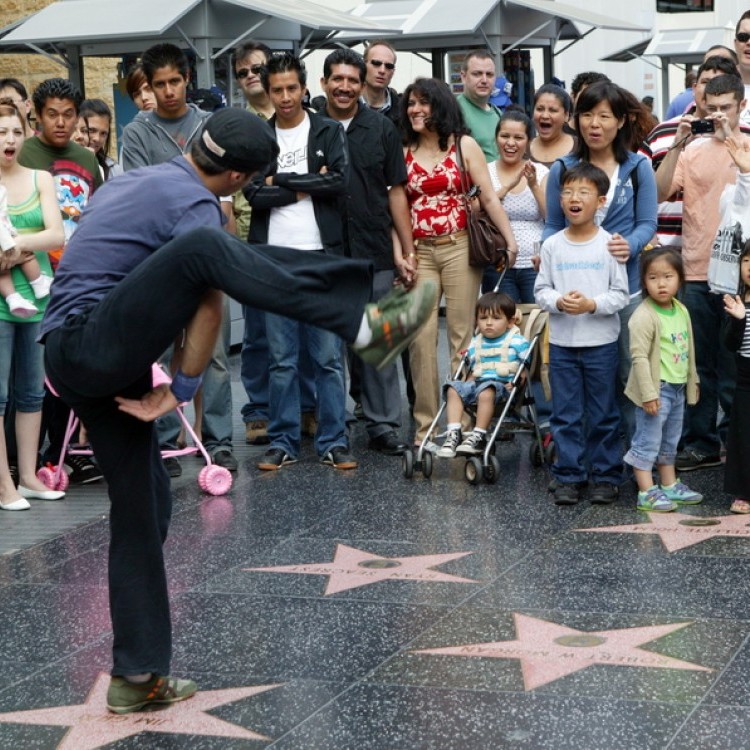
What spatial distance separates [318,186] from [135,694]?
4.15 m

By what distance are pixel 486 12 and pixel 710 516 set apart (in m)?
9.71

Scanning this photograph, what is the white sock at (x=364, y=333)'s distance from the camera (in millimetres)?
4270

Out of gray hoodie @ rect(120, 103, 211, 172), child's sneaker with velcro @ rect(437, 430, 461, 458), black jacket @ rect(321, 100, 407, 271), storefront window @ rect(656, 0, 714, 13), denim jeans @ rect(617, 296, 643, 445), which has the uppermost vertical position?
storefront window @ rect(656, 0, 714, 13)

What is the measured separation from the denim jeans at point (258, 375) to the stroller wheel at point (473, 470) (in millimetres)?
1634

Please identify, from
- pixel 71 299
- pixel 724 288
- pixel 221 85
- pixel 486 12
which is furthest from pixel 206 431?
pixel 486 12

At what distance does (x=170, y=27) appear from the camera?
1244cm

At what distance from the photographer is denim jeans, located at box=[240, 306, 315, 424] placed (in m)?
9.21

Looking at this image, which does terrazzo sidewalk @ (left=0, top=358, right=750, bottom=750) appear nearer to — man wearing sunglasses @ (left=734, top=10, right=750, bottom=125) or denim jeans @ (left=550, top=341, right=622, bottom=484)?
denim jeans @ (left=550, top=341, right=622, bottom=484)

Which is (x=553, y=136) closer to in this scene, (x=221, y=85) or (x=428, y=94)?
(x=428, y=94)

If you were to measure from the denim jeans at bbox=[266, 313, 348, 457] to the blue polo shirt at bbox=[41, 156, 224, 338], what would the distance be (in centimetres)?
396

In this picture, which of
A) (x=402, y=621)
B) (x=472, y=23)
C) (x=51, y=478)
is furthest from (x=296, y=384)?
(x=472, y=23)

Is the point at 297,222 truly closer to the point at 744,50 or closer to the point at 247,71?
the point at 247,71

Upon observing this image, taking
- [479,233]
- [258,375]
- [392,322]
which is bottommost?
[258,375]

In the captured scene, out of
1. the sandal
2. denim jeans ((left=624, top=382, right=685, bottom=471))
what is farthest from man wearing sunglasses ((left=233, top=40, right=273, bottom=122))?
the sandal
